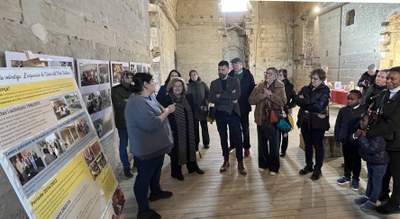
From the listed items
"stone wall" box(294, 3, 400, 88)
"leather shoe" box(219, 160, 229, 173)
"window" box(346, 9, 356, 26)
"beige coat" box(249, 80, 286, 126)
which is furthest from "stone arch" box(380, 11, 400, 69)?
"leather shoe" box(219, 160, 229, 173)

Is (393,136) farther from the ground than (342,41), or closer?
closer

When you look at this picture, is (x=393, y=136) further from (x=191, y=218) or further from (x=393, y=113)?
(x=191, y=218)

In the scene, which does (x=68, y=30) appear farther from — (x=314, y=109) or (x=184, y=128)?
(x=314, y=109)

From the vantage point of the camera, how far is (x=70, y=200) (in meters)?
1.34

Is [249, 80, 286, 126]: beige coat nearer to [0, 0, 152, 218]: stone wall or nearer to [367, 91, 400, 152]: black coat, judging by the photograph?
[367, 91, 400, 152]: black coat

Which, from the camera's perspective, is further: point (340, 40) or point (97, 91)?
point (340, 40)

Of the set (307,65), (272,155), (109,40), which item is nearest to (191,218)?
(272,155)

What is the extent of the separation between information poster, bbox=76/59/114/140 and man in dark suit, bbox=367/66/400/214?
9.70 feet

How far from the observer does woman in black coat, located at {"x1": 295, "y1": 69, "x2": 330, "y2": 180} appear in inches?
129

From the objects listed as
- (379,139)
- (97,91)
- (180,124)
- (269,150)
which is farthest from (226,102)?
(379,139)

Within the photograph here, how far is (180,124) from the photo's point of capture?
346 cm

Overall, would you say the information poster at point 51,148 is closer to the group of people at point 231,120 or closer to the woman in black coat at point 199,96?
the group of people at point 231,120

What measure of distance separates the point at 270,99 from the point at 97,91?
2205mm

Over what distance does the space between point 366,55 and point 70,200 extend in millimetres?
10526
